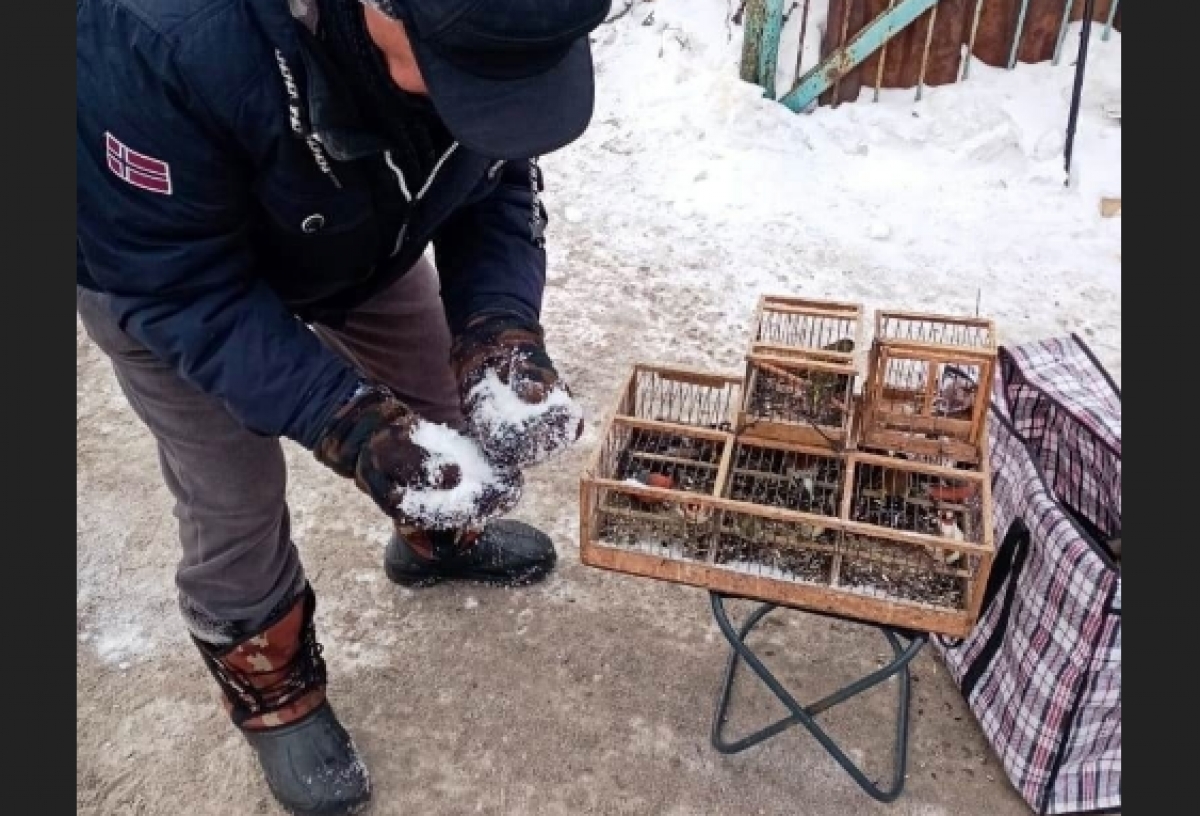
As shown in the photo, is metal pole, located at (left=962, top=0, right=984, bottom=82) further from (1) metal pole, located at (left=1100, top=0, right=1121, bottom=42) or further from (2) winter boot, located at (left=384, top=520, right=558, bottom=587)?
(2) winter boot, located at (left=384, top=520, right=558, bottom=587)

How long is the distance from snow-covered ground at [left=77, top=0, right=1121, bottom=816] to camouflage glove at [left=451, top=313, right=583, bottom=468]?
0.90 meters

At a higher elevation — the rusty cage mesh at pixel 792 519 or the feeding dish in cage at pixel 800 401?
the feeding dish in cage at pixel 800 401

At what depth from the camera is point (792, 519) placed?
200 cm

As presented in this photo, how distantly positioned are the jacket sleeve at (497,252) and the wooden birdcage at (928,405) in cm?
77

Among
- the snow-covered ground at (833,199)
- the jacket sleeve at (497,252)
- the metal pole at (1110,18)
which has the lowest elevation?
the jacket sleeve at (497,252)

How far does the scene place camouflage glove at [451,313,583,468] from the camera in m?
2.14

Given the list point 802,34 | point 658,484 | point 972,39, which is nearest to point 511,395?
point 658,484

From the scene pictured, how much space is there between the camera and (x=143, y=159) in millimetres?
1681

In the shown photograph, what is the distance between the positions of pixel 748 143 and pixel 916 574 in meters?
3.48

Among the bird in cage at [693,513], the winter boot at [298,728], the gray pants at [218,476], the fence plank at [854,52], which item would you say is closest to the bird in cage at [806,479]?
the bird in cage at [693,513]

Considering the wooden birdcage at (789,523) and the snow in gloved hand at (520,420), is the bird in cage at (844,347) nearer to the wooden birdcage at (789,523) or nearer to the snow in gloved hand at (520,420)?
the wooden birdcage at (789,523)

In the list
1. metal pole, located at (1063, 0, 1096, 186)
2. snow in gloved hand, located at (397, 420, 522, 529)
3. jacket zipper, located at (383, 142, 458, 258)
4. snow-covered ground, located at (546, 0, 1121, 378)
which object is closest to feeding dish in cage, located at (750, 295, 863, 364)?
snow in gloved hand, located at (397, 420, 522, 529)

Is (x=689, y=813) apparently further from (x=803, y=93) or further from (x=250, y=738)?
(x=803, y=93)

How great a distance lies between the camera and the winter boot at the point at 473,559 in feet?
9.92
